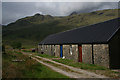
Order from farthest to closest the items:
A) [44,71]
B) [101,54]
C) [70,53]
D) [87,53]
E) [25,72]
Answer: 1. [70,53]
2. [87,53]
3. [101,54]
4. [44,71]
5. [25,72]

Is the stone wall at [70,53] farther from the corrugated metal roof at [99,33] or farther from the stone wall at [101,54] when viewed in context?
the stone wall at [101,54]

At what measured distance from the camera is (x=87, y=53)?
47.9ft

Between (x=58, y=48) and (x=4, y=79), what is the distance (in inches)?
623

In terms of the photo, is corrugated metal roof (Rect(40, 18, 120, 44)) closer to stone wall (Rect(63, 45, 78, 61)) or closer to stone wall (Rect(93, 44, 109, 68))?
stone wall (Rect(93, 44, 109, 68))

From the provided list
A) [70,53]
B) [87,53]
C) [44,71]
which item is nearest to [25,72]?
[44,71]

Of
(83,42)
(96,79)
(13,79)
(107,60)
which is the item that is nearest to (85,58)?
(83,42)

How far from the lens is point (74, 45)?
1727 centimetres

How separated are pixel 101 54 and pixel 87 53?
2.36 metres

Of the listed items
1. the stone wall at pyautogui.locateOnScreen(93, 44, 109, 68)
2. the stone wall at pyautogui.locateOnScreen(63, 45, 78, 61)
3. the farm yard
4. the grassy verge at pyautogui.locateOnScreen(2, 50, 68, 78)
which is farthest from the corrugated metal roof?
the grassy verge at pyautogui.locateOnScreen(2, 50, 68, 78)

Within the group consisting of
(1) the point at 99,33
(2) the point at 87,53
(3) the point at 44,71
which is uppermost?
(1) the point at 99,33

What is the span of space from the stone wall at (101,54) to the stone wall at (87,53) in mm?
857

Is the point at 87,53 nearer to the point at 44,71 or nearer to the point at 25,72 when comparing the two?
the point at 44,71

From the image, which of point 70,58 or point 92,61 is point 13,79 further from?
point 70,58

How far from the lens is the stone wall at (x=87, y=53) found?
46.2ft
